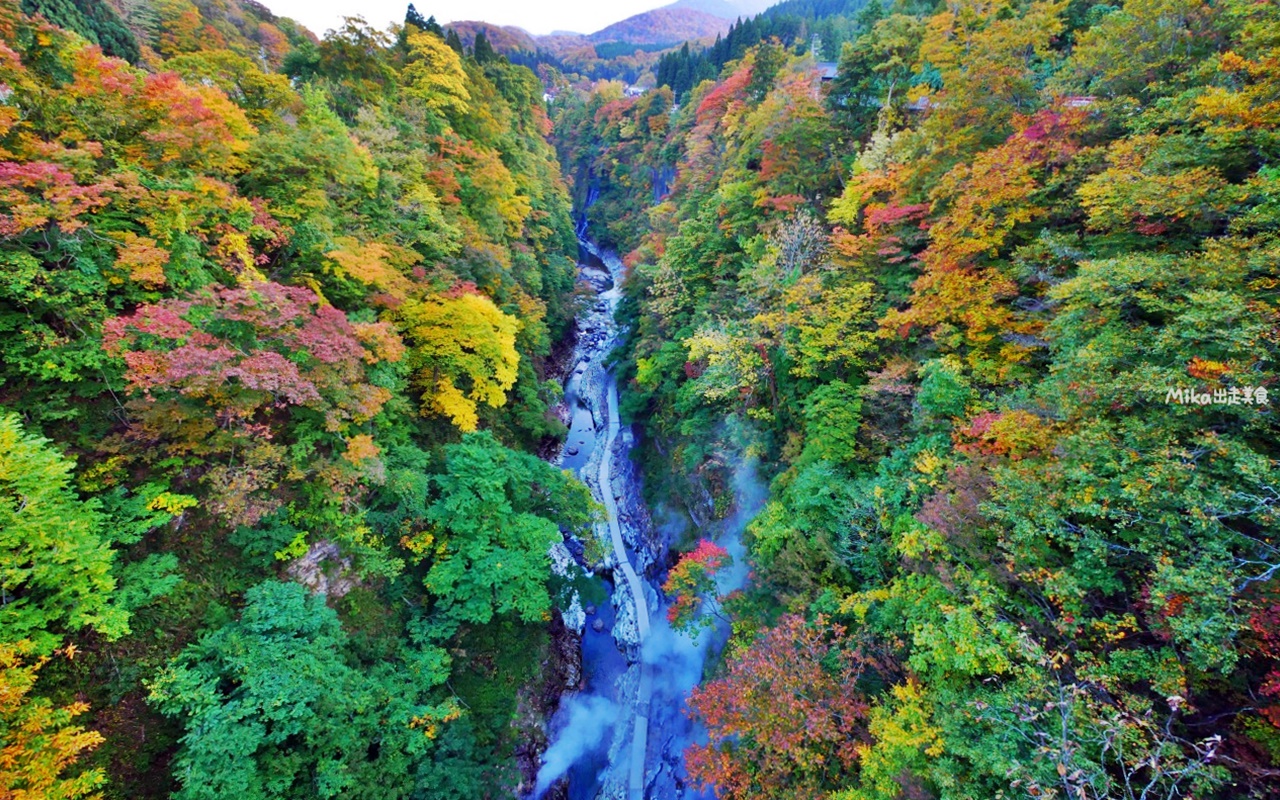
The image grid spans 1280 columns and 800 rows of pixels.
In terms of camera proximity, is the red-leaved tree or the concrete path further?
the concrete path

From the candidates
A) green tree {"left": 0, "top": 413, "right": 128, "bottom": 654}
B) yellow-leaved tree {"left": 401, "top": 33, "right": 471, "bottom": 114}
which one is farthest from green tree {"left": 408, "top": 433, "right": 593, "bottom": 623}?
yellow-leaved tree {"left": 401, "top": 33, "right": 471, "bottom": 114}

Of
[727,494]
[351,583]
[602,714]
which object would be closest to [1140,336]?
[727,494]

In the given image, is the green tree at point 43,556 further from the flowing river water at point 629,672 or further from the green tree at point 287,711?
the flowing river water at point 629,672

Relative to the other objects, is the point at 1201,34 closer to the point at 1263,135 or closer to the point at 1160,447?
the point at 1263,135

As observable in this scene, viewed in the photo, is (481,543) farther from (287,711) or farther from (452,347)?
(452,347)

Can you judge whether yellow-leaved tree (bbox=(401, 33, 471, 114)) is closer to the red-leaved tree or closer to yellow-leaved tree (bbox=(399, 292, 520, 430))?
yellow-leaved tree (bbox=(399, 292, 520, 430))

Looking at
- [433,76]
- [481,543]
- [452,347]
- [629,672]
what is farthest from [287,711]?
[433,76]

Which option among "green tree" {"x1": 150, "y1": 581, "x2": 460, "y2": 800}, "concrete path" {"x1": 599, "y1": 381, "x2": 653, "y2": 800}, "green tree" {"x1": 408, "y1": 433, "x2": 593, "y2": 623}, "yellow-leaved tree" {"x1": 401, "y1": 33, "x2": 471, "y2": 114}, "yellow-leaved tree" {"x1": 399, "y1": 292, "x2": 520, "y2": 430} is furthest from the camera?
"yellow-leaved tree" {"x1": 401, "y1": 33, "x2": 471, "y2": 114}
